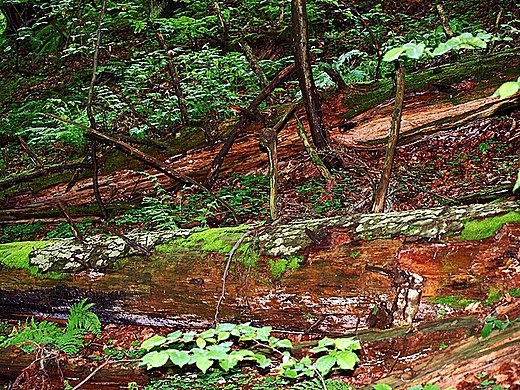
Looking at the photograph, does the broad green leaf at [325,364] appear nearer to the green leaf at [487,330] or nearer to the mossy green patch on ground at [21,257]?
the green leaf at [487,330]

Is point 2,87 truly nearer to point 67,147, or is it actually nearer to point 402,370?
point 67,147

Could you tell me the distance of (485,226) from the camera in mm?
3316

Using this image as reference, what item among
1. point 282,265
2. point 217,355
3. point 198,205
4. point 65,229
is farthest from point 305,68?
point 217,355

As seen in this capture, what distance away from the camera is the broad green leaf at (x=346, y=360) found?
2.09 meters

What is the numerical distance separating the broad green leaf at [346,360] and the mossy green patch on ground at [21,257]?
10.8ft

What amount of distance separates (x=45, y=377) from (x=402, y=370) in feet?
9.12

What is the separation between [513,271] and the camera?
3.13m

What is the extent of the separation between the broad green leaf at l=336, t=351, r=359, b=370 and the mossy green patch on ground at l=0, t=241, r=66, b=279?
10.8ft

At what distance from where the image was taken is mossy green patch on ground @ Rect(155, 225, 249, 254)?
412 cm

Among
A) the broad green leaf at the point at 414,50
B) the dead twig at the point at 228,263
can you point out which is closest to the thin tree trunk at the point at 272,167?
the dead twig at the point at 228,263

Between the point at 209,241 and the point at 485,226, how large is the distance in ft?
7.18

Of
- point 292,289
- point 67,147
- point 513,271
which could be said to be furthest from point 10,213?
point 513,271

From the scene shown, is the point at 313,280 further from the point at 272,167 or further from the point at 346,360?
the point at 272,167

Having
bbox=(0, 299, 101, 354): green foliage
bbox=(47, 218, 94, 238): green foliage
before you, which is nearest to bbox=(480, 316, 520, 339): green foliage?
bbox=(0, 299, 101, 354): green foliage
